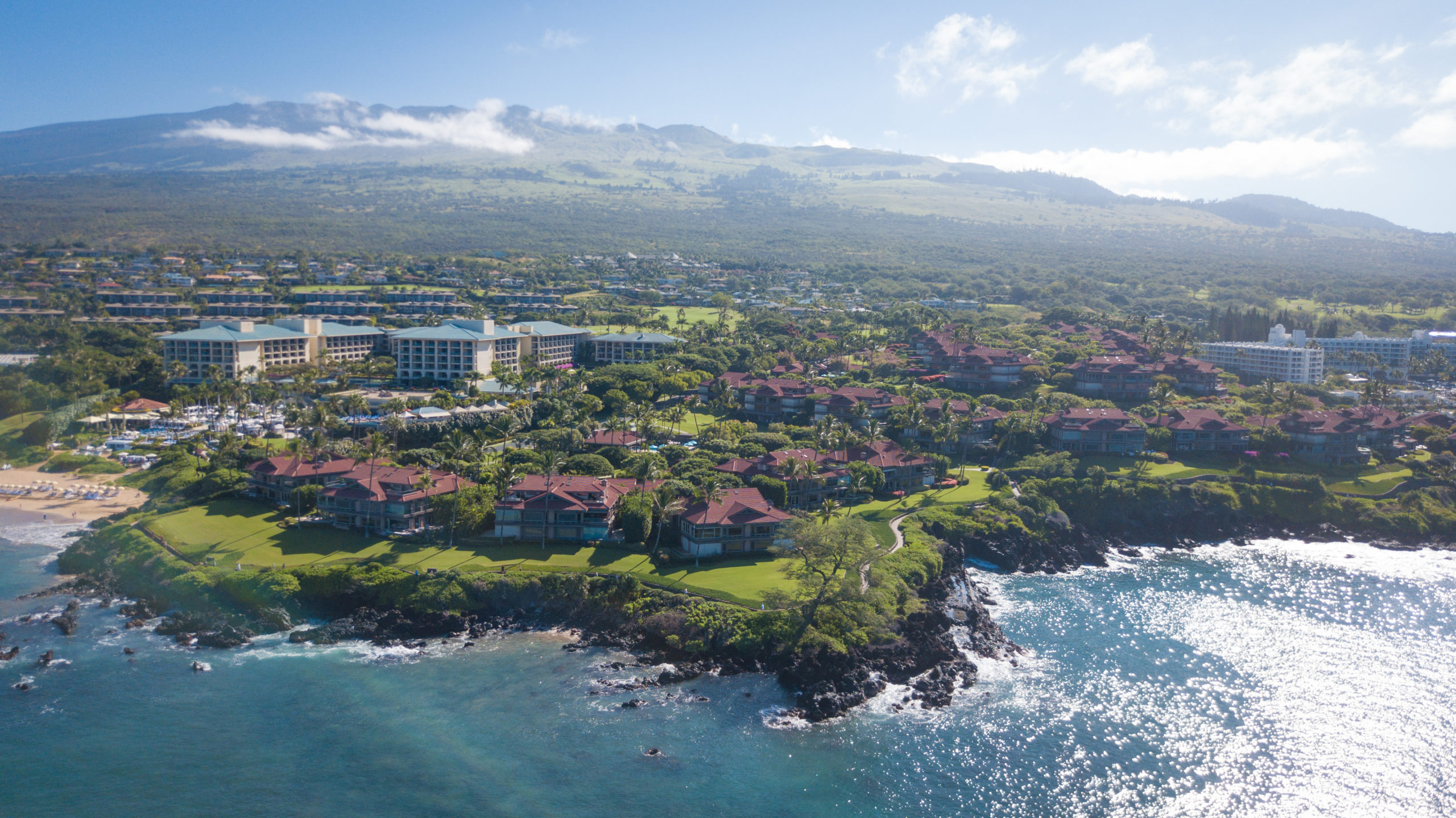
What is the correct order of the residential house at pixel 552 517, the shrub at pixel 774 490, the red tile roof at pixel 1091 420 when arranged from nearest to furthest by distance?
1. the residential house at pixel 552 517
2. the shrub at pixel 774 490
3. the red tile roof at pixel 1091 420

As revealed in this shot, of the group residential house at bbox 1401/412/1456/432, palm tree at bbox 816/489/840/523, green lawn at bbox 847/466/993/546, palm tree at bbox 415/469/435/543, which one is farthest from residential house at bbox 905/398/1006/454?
palm tree at bbox 415/469/435/543

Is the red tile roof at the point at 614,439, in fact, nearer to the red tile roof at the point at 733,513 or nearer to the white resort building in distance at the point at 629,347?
the red tile roof at the point at 733,513

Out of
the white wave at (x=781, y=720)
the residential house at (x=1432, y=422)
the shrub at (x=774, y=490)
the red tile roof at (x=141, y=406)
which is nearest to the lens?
the white wave at (x=781, y=720)

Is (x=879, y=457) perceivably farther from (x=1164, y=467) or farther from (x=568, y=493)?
(x=1164, y=467)

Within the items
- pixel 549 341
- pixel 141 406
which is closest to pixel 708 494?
pixel 549 341

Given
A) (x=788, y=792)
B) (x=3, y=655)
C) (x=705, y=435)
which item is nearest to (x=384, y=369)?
(x=705, y=435)

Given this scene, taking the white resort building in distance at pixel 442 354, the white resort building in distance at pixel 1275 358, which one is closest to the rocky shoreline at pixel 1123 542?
the white resort building in distance at pixel 1275 358

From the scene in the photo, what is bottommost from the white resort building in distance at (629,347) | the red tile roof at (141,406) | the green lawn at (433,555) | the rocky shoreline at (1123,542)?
the rocky shoreline at (1123,542)
